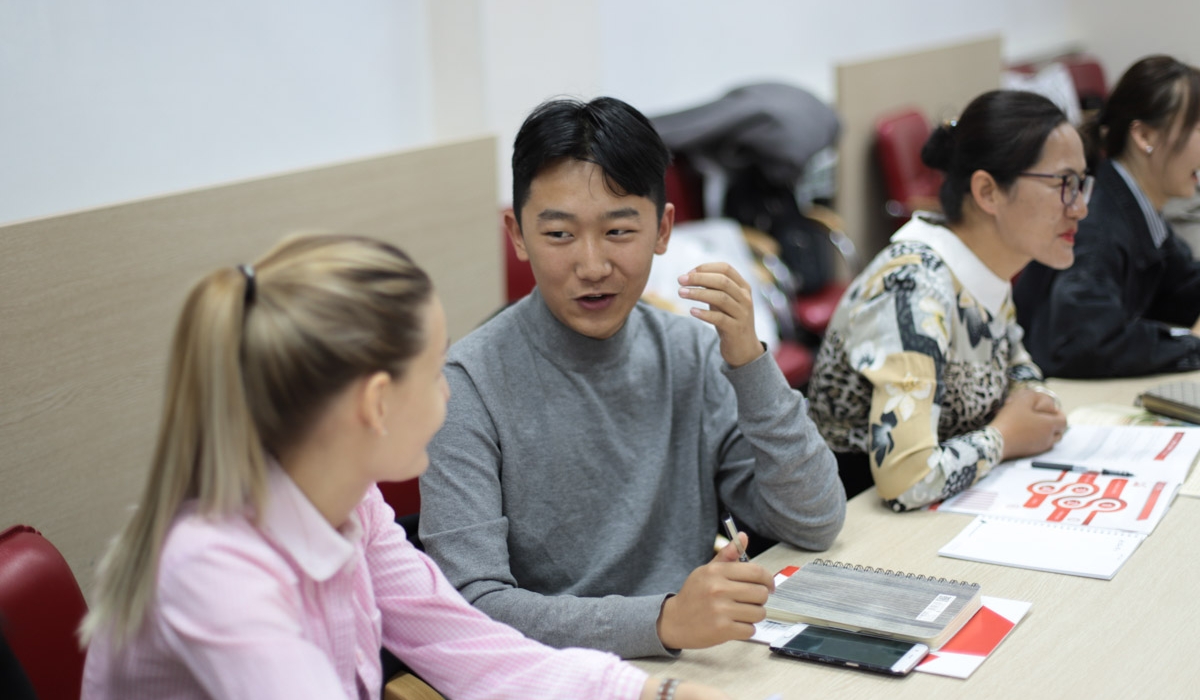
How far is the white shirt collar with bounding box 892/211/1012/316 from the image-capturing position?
1954 mm

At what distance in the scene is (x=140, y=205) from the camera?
87.7 inches

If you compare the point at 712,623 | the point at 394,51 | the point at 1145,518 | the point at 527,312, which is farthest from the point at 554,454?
the point at 394,51

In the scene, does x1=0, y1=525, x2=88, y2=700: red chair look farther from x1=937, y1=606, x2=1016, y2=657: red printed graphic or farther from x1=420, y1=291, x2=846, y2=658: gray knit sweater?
x1=937, y1=606, x2=1016, y2=657: red printed graphic

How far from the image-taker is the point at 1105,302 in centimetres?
235

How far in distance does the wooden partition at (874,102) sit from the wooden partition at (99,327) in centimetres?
253

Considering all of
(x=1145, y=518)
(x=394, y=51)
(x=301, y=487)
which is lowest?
(x=1145, y=518)

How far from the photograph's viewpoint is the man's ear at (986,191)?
6.46 ft

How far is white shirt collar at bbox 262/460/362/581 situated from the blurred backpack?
3320 mm

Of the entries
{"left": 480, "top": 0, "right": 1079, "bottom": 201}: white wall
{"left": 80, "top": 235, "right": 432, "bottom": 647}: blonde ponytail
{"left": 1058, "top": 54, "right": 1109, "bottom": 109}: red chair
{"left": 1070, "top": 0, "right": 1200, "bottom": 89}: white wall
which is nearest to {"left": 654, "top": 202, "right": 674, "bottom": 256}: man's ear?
{"left": 80, "top": 235, "right": 432, "bottom": 647}: blonde ponytail

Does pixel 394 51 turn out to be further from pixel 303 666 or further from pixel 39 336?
pixel 303 666

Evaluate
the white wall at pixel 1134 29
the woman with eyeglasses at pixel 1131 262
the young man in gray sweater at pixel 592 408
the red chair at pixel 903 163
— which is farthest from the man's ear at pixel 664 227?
the white wall at pixel 1134 29

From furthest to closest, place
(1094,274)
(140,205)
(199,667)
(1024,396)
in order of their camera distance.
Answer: (1094,274) < (140,205) < (1024,396) < (199,667)

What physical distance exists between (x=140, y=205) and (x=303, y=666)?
4.99 ft

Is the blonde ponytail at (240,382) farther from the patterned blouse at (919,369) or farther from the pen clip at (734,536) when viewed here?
the patterned blouse at (919,369)
